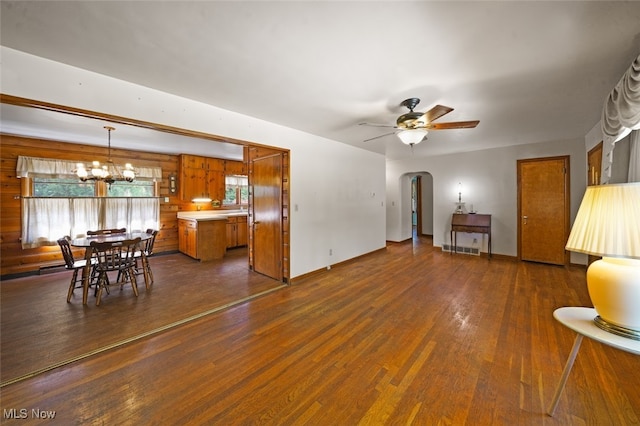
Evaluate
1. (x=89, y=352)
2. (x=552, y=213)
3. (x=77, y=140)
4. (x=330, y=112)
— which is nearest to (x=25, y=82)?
(x=89, y=352)

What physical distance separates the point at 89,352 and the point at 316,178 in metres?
3.58

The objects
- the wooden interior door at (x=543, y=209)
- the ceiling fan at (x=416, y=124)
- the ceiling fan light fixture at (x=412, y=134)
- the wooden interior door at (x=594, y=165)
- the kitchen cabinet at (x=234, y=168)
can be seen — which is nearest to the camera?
the ceiling fan at (x=416, y=124)

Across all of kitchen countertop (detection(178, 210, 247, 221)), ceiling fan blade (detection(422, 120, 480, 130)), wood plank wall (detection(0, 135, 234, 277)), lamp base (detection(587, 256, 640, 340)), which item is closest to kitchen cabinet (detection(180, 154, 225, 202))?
kitchen countertop (detection(178, 210, 247, 221))

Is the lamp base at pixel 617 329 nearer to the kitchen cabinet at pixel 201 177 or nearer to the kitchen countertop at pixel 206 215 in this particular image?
the kitchen countertop at pixel 206 215

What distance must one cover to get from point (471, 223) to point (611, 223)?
468 centimetres

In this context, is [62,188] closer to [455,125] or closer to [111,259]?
[111,259]

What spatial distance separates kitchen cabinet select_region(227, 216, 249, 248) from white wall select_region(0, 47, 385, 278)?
9.77 ft

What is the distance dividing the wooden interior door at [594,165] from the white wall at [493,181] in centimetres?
28

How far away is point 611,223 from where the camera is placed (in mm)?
1355

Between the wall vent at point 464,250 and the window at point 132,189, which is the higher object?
the window at point 132,189

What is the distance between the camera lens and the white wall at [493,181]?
4.69m

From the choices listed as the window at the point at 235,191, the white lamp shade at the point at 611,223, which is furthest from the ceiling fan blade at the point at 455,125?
the window at the point at 235,191

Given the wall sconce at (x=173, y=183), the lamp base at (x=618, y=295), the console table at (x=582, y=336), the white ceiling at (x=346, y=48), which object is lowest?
the console table at (x=582, y=336)

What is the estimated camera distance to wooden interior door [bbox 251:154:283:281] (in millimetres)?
4035
